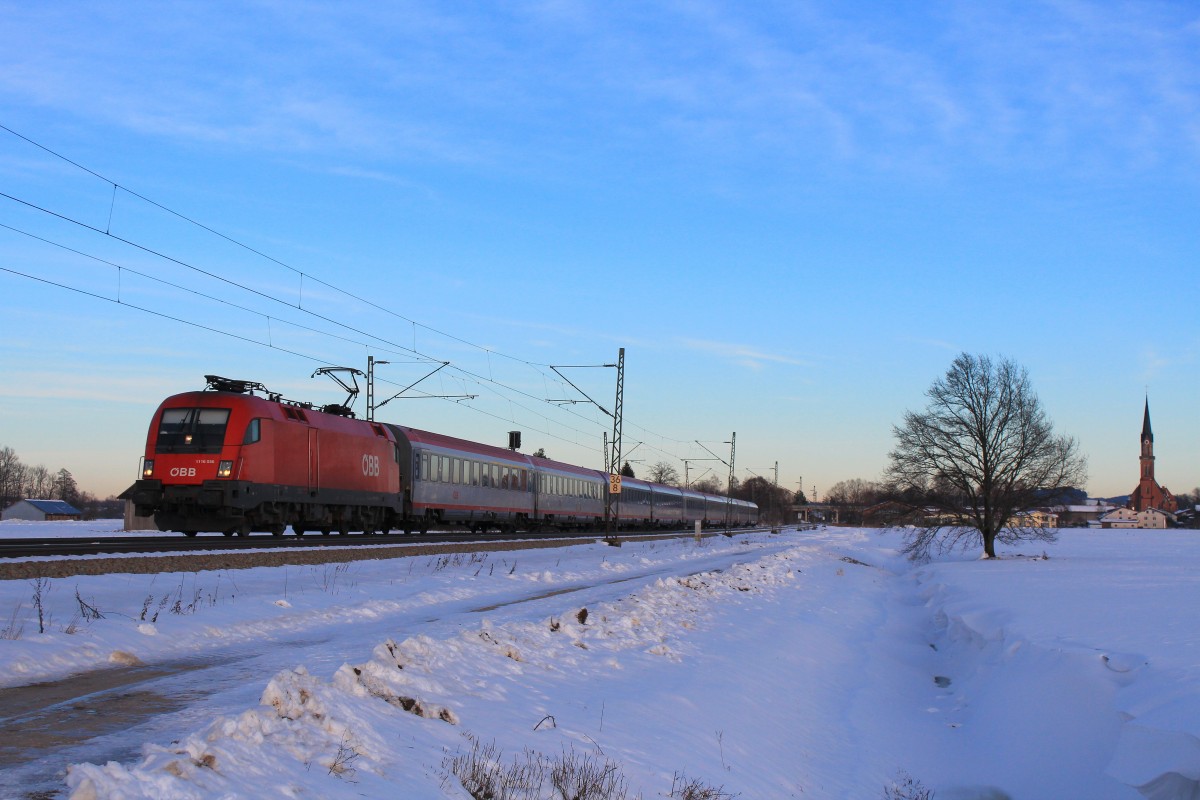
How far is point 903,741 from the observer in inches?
507

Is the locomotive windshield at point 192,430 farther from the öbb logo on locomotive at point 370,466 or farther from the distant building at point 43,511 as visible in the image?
the distant building at point 43,511

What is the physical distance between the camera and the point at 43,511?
93.0 meters

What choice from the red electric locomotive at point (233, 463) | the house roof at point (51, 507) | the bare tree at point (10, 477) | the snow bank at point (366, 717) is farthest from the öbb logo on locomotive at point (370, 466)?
the bare tree at point (10, 477)

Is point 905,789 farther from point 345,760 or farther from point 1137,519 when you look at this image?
point 1137,519

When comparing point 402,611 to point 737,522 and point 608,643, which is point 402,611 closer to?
point 608,643

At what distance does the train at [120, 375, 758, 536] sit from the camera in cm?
2356

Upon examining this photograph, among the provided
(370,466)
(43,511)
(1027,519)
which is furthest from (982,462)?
(43,511)

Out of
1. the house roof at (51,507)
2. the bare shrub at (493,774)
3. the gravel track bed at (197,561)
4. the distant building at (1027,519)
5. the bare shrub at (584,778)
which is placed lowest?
the house roof at (51,507)

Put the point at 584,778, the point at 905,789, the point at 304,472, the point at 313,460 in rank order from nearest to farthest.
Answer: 1. the point at 584,778
2. the point at 905,789
3. the point at 304,472
4. the point at 313,460

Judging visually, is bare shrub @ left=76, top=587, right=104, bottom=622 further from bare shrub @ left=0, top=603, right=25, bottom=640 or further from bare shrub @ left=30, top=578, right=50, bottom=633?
bare shrub @ left=0, top=603, right=25, bottom=640

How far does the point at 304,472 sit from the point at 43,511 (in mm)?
81123

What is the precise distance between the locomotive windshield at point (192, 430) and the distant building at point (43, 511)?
77852 millimetres

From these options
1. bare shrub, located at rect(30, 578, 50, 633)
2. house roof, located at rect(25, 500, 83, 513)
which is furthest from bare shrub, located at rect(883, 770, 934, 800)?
house roof, located at rect(25, 500, 83, 513)

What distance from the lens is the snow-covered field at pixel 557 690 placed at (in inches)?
234
